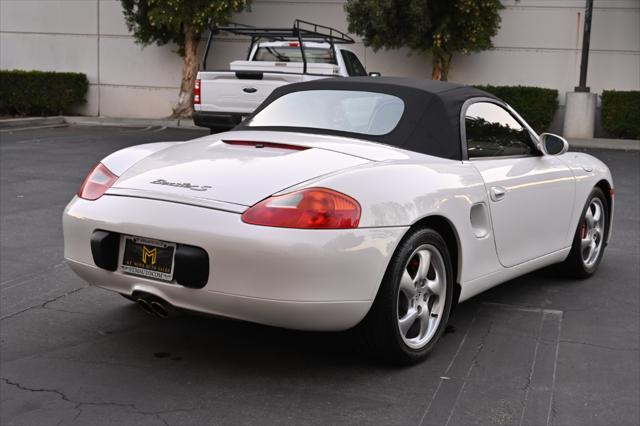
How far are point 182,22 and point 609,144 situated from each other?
9.71 meters

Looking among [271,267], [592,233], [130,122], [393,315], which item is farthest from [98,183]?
[130,122]

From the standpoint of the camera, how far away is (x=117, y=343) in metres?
4.65

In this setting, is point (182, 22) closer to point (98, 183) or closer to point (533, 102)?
point (533, 102)

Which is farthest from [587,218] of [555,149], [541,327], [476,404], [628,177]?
[628,177]

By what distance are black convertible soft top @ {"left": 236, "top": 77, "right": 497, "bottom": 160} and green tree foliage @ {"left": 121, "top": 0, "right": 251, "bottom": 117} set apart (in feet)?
48.0

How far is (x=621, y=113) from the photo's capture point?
18.0m

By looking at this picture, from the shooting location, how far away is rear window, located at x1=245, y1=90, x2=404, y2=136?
194 inches

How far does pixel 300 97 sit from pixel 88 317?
5.91ft

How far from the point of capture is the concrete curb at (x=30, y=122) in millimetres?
18172

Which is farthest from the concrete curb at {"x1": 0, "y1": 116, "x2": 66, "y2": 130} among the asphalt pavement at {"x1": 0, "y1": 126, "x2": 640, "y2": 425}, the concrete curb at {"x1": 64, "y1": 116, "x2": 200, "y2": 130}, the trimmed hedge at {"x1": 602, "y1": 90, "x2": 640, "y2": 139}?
the asphalt pavement at {"x1": 0, "y1": 126, "x2": 640, "y2": 425}

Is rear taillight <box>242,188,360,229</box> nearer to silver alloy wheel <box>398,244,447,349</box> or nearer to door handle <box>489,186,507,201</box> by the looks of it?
silver alloy wheel <box>398,244,447,349</box>

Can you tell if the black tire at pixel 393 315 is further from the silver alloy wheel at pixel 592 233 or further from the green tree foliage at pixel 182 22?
the green tree foliage at pixel 182 22

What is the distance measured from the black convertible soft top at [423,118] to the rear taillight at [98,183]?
3.39 ft

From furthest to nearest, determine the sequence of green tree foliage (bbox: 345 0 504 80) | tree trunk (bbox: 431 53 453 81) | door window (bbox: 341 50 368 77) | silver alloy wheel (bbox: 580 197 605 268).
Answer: tree trunk (bbox: 431 53 453 81) → green tree foliage (bbox: 345 0 504 80) → door window (bbox: 341 50 368 77) → silver alloy wheel (bbox: 580 197 605 268)
